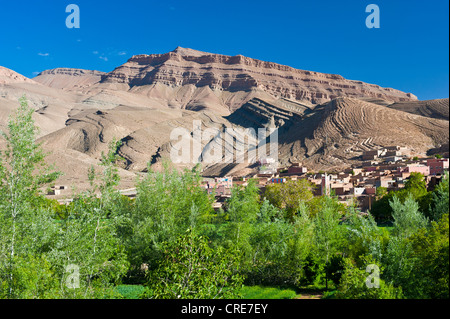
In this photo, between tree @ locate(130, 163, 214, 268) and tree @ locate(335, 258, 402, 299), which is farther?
tree @ locate(130, 163, 214, 268)

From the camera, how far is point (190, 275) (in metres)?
7.83

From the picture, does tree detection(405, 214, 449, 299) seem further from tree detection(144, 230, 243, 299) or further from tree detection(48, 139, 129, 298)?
tree detection(48, 139, 129, 298)

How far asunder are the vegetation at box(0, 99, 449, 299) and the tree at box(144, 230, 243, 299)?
24 mm

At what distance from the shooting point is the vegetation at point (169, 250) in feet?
27.8

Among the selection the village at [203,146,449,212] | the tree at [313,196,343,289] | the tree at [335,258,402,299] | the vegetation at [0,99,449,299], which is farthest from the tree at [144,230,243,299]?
the village at [203,146,449,212]

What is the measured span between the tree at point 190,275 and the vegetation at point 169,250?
0.9 inches

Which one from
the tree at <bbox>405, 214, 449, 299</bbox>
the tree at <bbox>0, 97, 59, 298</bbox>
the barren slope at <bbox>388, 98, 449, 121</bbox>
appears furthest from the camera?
the barren slope at <bbox>388, 98, 449, 121</bbox>

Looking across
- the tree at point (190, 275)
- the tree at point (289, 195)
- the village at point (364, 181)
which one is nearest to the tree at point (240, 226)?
the village at point (364, 181)

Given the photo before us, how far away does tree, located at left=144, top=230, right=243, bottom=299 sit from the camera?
24.9 ft

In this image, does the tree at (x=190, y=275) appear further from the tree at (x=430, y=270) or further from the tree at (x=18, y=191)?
the tree at (x=430, y=270)
